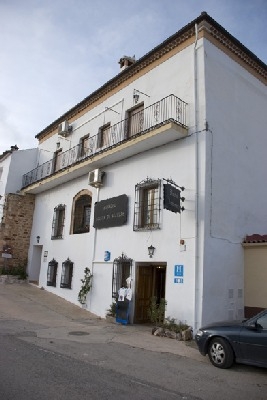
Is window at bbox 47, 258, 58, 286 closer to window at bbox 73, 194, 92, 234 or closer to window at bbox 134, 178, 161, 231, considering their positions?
window at bbox 73, 194, 92, 234

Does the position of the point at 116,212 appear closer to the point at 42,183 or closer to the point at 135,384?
the point at 42,183

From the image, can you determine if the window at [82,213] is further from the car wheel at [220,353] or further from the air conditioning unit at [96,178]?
the car wheel at [220,353]

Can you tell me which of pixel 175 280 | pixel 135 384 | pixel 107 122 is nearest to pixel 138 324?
pixel 175 280

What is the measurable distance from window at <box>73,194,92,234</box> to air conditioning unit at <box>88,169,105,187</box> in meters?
1.25

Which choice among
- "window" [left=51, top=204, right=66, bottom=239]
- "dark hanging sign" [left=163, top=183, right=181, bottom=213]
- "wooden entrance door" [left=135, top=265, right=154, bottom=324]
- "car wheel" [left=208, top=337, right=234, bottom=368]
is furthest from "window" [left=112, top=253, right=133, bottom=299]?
"window" [left=51, top=204, right=66, bottom=239]

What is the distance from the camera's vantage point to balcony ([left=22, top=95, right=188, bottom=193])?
36.2 ft

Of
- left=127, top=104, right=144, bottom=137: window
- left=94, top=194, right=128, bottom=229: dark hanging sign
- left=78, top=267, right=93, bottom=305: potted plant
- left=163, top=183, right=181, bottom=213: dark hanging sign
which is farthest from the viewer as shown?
left=78, top=267, right=93, bottom=305: potted plant

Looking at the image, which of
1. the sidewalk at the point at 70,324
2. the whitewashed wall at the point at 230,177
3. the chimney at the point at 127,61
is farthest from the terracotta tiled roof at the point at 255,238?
the chimney at the point at 127,61

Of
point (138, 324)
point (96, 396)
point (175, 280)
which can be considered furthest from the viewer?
point (138, 324)

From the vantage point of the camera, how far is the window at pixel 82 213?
15407 mm

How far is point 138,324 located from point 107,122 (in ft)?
28.4

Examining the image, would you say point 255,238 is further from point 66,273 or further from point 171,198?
point 66,273

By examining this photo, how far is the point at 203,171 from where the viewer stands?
10.2 meters

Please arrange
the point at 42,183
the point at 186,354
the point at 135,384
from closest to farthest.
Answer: the point at 135,384
the point at 186,354
the point at 42,183
